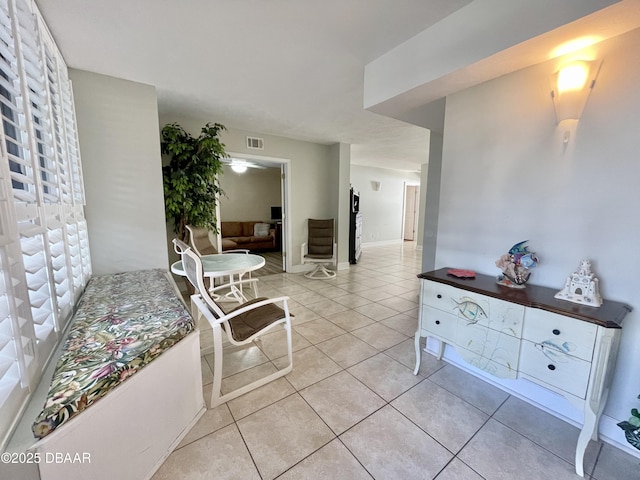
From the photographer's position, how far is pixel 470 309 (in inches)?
64.9

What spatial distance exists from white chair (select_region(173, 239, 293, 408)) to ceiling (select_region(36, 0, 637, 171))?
144cm

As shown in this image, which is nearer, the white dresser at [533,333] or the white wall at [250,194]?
the white dresser at [533,333]

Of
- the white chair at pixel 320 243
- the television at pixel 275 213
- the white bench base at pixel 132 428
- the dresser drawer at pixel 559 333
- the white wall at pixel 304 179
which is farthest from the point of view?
the television at pixel 275 213

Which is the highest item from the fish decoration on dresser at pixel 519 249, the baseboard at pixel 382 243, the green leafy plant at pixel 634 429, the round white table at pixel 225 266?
the fish decoration on dresser at pixel 519 249

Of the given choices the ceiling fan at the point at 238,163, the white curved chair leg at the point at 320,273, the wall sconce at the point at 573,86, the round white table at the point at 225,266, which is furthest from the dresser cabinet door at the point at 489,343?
the ceiling fan at the point at 238,163

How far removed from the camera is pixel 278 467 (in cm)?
126

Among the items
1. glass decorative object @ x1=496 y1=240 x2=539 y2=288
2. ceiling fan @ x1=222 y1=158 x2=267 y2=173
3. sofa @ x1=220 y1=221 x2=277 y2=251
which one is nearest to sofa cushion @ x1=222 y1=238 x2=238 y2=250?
sofa @ x1=220 y1=221 x2=277 y2=251

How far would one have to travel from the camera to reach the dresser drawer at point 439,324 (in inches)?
68.9

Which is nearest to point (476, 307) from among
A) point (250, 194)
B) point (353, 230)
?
point (353, 230)

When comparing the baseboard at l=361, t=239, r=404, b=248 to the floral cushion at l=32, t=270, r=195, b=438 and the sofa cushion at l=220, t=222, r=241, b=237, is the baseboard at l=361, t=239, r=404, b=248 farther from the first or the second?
the floral cushion at l=32, t=270, r=195, b=438

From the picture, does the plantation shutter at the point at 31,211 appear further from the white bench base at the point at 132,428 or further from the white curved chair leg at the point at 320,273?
the white curved chair leg at the point at 320,273

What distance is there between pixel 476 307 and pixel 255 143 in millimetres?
3821

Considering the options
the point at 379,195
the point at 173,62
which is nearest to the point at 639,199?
the point at 173,62

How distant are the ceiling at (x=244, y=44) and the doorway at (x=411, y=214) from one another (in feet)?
21.3
